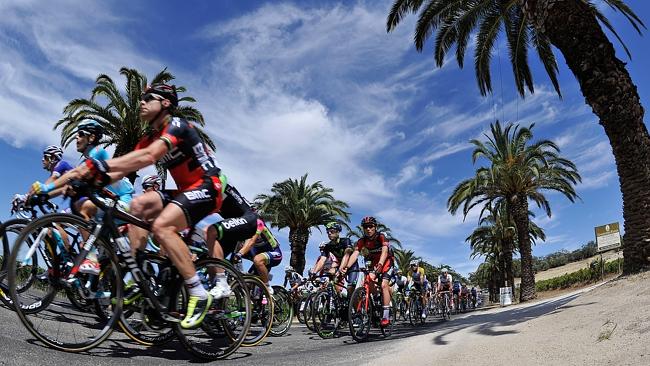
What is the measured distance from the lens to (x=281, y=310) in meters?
7.43

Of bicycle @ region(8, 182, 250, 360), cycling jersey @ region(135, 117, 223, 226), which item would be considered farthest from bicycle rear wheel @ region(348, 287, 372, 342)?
cycling jersey @ region(135, 117, 223, 226)

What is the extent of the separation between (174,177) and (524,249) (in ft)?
80.4

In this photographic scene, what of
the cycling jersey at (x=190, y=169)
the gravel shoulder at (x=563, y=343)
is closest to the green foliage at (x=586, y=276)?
the gravel shoulder at (x=563, y=343)

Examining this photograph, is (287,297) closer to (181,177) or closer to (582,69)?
(181,177)

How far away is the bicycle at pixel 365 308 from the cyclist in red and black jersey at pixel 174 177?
3431 mm

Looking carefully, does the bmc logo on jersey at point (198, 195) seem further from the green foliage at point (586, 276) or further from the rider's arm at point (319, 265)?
the green foliage at point (586, 276)

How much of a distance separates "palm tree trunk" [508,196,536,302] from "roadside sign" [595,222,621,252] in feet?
13.9

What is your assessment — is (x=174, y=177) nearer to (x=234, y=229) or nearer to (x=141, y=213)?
(x=141, y=213)

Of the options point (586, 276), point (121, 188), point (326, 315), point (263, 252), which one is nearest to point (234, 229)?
point (121, 188)

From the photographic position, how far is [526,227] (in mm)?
24484

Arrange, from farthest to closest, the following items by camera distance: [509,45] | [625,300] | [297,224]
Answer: [297,224]
[509,45]
[625,300]

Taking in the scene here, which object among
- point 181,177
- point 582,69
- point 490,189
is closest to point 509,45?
point 582,69

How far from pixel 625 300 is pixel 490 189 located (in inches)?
844

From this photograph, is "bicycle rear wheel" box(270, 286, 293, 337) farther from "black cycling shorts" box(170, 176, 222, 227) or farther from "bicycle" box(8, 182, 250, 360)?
"black cycling shorts" box(170, 176, 222, 227)
